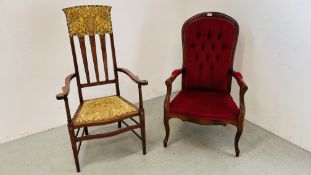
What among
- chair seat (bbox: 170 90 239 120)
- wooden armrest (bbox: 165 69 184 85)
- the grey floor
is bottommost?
the grey floor

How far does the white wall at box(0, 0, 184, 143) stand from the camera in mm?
2139

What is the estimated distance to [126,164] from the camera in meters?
1.97

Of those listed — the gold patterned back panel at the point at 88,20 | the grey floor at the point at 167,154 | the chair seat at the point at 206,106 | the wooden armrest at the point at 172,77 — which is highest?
the gold patterned back panel at the point at 88,20

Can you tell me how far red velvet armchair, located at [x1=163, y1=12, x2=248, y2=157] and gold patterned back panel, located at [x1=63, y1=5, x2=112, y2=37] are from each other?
0.73 m

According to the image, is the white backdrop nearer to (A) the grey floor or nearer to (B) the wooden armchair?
(A) the grey floor

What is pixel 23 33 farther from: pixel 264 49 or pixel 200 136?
pixel 264 49

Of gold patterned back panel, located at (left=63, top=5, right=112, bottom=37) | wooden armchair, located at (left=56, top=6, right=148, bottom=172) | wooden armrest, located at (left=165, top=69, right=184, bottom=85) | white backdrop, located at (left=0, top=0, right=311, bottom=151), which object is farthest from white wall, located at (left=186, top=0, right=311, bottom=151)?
gold patterned back panel, located at (left=63, top=5, right=112, bottom=37)

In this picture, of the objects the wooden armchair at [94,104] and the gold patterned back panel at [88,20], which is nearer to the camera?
the wooden armchair at [94,104]

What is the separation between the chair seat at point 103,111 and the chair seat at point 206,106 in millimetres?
385

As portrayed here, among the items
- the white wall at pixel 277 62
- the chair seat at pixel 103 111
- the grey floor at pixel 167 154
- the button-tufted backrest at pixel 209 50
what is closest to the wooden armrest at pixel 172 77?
the button-tufted backrest at pixel 209 50

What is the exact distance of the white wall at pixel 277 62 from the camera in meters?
1.93

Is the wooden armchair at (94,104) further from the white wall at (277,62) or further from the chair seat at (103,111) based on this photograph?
the white wall at (277,62)

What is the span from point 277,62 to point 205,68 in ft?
2.05

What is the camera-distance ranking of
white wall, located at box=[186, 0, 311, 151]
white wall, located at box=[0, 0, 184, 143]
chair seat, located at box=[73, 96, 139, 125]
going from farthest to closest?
1. white wall, located at box=[0, 0, 184, 143]
2. white wall, located at box=[186, 0, 311, 151]
3. chair seat, located at box=[73, 96, 139, 125]
